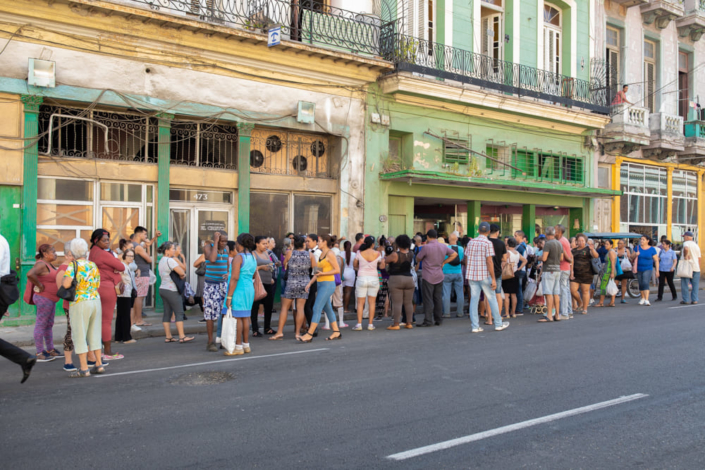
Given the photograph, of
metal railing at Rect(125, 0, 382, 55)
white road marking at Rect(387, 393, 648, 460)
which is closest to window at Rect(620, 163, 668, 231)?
metal railing at Rect(125, 0, 382, 55)

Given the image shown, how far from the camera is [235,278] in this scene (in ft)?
28.2

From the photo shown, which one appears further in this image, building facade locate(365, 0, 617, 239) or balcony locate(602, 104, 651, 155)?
balcony locate(602, 104, 651, 155)

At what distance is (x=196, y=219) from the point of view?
14062 mm

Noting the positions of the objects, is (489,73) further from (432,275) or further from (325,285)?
(325,285)

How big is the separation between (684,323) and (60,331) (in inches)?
468

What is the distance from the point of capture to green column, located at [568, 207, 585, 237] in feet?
75.2

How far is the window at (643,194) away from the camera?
24.3 meters

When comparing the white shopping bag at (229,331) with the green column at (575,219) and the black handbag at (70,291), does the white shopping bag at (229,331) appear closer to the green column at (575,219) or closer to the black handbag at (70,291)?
the black handbag at (70,291)

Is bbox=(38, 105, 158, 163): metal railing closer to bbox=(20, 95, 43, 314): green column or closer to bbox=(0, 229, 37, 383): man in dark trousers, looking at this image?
bbox=(20, 95, 43, 314): green column

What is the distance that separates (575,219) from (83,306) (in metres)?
19.9

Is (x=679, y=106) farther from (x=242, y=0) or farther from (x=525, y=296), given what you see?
(x=242, y=0)

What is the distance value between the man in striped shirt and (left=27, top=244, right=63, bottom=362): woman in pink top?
6.84m

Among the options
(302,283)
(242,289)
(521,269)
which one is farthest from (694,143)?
(242,289)

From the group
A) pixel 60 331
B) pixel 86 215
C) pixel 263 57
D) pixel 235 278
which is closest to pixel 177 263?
pixel 235 278
